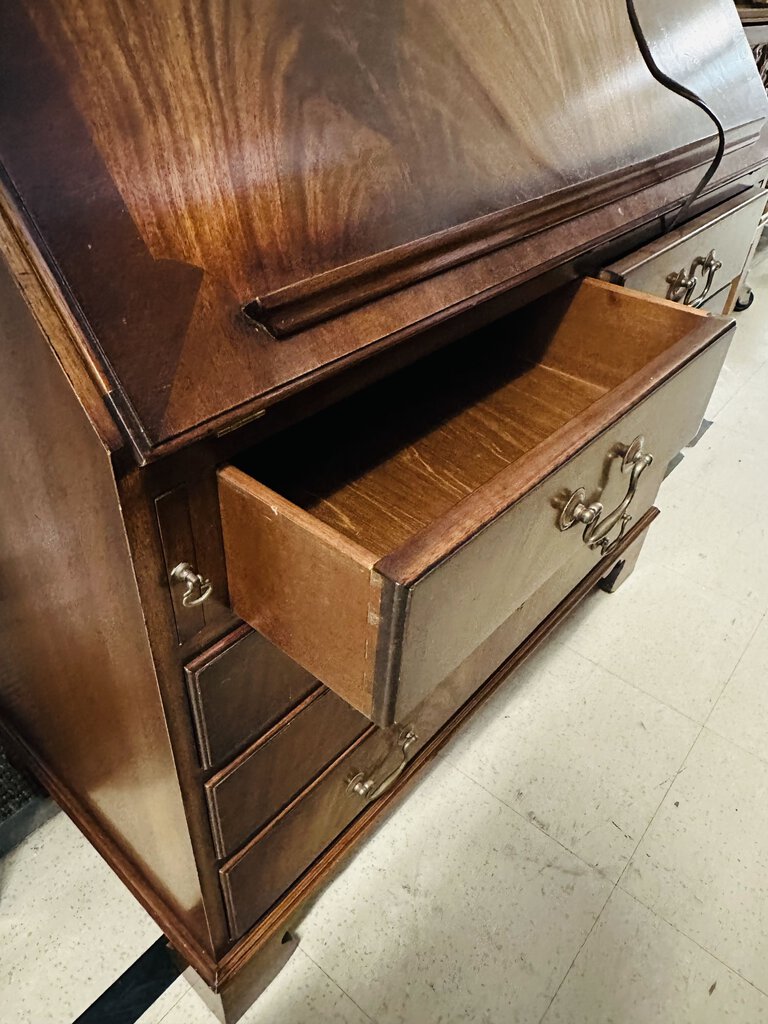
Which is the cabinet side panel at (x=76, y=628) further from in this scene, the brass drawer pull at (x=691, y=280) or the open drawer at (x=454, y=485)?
the brass drawer pull at (x=691, y=280)

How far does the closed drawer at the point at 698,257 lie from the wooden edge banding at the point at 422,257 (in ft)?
0.25

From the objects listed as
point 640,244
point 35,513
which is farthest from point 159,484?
point 640,244

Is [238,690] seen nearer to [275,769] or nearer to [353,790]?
[275,769]

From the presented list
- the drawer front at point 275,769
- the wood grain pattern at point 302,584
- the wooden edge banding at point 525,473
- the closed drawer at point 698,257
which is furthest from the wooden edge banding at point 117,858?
the closed drawer at point 698,257

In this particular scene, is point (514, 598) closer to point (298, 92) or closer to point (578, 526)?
point (578, 526)

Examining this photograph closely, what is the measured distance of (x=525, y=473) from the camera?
1.49ft

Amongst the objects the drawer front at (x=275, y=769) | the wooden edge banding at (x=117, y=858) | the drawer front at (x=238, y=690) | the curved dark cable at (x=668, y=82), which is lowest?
the wooden edge banding at (x=117, y=858)

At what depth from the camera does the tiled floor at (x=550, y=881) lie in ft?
2.71

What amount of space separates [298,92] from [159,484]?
0.28 metres

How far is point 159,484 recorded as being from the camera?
0.40m

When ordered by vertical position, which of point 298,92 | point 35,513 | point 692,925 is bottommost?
point 692,925

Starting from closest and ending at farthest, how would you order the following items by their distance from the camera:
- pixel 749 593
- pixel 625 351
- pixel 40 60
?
pixel 40 60 → pixel 625 351 → pixel 749 593

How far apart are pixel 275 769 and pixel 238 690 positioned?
127mm

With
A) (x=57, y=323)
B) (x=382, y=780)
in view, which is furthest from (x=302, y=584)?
(x=382, y=780)
